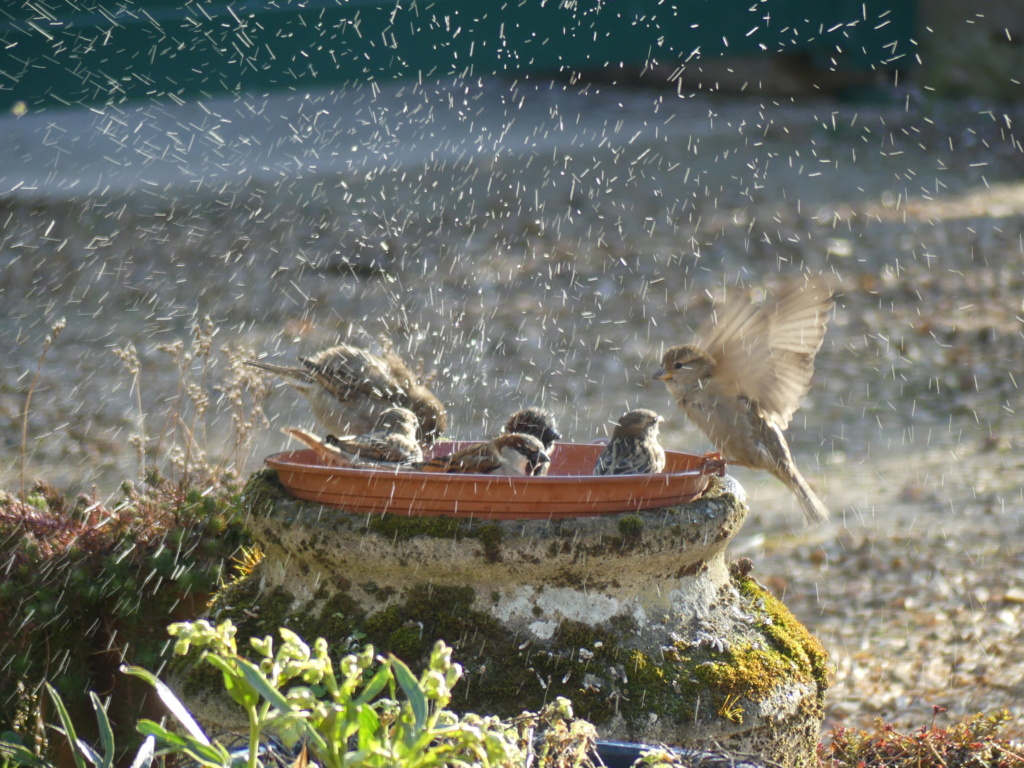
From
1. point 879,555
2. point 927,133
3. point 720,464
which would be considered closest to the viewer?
point 720,464

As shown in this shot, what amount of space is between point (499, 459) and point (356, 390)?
1.92 m

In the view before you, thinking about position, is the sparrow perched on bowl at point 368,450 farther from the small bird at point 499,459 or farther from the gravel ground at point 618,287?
the gravel ground at point 618,287

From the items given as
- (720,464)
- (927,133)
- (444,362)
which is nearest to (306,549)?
(720,464)

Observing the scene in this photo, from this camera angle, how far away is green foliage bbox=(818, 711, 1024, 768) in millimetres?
2822

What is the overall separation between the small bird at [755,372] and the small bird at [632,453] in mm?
641

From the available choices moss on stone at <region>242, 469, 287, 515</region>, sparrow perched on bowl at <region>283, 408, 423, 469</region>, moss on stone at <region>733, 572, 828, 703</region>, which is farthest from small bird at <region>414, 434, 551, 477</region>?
moss on stone at <region>733, 572, 828, 703</region>

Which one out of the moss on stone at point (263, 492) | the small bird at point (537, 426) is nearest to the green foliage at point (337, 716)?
the moss on stone at point (263, 492)

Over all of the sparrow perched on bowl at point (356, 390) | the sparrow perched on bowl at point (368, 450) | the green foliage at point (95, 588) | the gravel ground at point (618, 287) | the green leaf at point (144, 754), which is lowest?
the gravel ground at point (618, 287)

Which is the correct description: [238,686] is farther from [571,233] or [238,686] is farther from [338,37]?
[338,37]

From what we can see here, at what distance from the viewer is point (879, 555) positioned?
625cm

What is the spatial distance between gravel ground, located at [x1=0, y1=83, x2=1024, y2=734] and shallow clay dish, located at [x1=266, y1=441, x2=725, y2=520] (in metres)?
1.72

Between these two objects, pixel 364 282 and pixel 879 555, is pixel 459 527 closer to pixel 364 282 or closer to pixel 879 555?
pixel 879 555

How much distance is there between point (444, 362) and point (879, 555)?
4.84 metres

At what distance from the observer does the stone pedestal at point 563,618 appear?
2.51 metres
